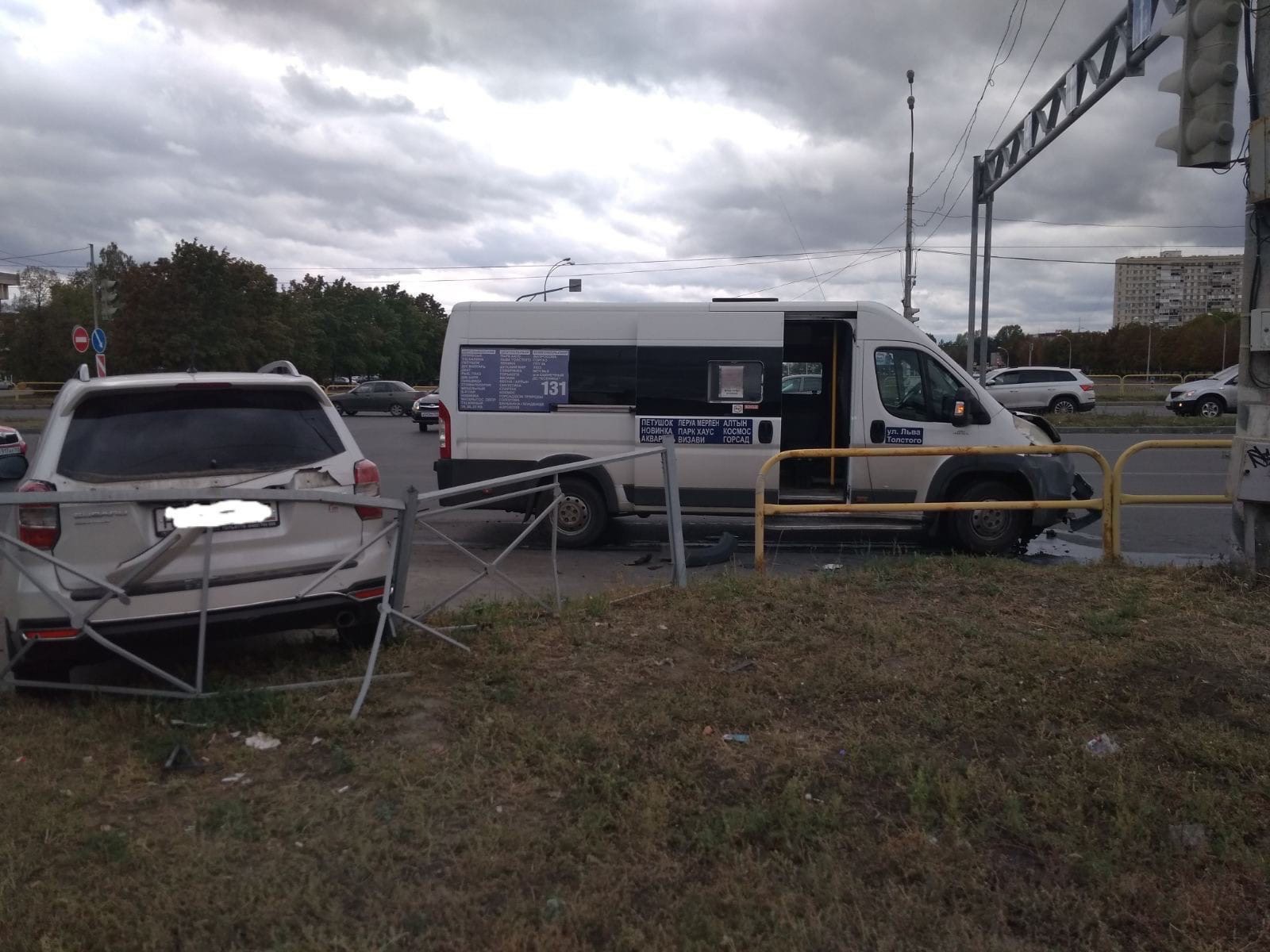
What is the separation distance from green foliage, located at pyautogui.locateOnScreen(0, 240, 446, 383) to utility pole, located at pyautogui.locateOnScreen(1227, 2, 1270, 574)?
2670cm

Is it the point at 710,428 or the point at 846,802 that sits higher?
the point at 710,428

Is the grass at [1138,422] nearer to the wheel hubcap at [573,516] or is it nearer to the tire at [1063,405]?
the tire at [1063,405]

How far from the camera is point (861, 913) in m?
3.00

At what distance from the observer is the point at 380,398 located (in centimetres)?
4275

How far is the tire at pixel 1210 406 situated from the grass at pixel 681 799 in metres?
28.9

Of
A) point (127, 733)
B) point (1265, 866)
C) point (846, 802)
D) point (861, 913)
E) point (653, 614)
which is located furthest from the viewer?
point (653, 614)

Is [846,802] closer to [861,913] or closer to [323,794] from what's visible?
[861,913]

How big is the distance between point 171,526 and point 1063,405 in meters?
32.0

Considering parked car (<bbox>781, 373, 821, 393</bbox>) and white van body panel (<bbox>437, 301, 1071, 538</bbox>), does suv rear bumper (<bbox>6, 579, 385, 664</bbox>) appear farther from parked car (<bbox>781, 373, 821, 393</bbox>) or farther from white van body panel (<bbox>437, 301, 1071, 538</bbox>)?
parked car (<bbox>781, 373, 821, 393</bbox>)

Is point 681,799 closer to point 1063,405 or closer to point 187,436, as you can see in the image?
point 187,436

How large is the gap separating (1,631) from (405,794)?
15.2 feet

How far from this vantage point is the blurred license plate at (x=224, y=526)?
4.64m

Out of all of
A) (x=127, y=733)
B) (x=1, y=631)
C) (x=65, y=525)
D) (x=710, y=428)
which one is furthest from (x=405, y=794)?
(x=710, y=428)

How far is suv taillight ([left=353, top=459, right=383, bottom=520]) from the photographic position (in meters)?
5.31
